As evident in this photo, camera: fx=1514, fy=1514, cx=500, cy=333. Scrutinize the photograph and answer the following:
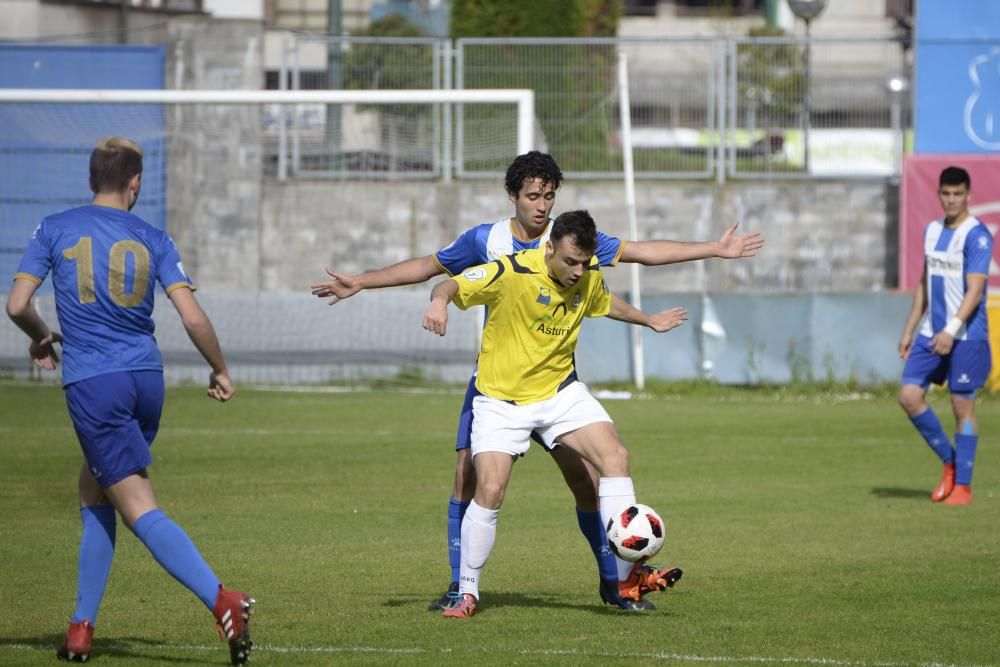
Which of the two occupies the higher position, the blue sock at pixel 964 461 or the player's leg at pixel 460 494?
the player's leg at pixel 460 494

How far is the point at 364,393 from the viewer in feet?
62.1

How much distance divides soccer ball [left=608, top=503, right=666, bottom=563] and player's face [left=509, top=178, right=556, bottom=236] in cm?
151

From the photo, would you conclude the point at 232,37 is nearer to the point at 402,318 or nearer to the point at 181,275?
the point at 402,318

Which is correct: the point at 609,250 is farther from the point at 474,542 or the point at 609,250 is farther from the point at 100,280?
the point at 100,280

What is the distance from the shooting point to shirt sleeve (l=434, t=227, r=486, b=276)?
754 centimetres

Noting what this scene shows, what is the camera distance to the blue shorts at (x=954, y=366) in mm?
11148

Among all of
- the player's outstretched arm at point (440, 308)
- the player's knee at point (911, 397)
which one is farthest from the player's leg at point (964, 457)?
the player's outstretched arm at point (440, 308)

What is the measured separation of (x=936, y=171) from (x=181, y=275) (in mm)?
16451

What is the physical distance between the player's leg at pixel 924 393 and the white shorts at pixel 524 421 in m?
4.77

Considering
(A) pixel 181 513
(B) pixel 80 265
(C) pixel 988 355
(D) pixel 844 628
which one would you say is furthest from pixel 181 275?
(C) pixel 988 355

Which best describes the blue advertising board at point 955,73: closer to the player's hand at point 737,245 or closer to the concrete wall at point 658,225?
the concrete wall at point 658,225

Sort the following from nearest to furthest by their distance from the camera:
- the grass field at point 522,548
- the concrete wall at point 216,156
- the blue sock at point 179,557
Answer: the blue sock at point 179,557, the grass field at point 522,548, the concrete wall at point 216,156

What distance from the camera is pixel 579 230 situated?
686 centimetres

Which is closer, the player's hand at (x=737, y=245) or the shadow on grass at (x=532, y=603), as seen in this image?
the shadow on grass at (x=532, y=603)
